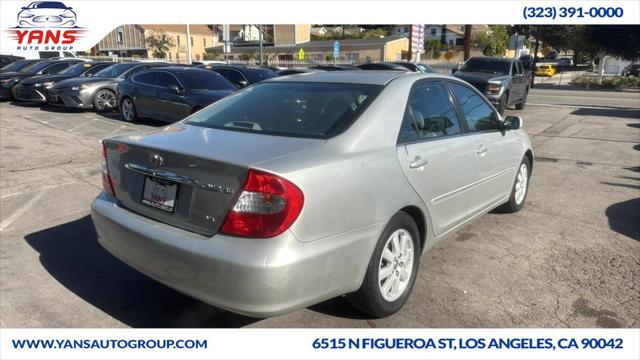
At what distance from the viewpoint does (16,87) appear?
15.0m

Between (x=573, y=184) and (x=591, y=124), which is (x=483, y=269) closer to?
(x=573, y=184)

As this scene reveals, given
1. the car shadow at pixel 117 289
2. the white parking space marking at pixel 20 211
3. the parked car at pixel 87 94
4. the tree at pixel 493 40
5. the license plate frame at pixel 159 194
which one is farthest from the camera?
the tree at pixel 493 40

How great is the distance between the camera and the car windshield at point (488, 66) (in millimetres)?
15540

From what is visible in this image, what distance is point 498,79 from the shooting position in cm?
1428

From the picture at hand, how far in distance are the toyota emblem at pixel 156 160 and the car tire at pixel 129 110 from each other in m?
9.60

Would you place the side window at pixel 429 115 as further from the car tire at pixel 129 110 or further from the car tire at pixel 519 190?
the car tire at pixel 129 110

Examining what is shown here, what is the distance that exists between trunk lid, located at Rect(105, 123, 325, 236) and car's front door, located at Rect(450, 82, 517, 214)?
1.83m

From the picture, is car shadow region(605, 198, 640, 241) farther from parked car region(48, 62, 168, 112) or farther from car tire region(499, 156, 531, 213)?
parked car region(48, 62, 168, 112)

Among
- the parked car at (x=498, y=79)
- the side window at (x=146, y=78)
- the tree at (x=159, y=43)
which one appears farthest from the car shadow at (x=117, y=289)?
the tree at (x=159, y=43)

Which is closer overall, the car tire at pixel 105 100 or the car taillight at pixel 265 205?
the car taillight at pixel 265 205

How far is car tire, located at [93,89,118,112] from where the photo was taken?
13.4 meters

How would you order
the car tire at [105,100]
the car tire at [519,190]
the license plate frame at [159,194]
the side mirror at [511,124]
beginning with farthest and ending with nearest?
the car tire at [105,100] → the car tire at [519,190] → the side mirror at [511,124] → the license plate frame at [159,194]

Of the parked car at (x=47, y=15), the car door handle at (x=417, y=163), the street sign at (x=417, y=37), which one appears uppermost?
the parked car at (x=47, y=15)

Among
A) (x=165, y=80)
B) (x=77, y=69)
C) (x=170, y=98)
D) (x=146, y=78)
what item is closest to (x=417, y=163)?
(x=170, y=98)
